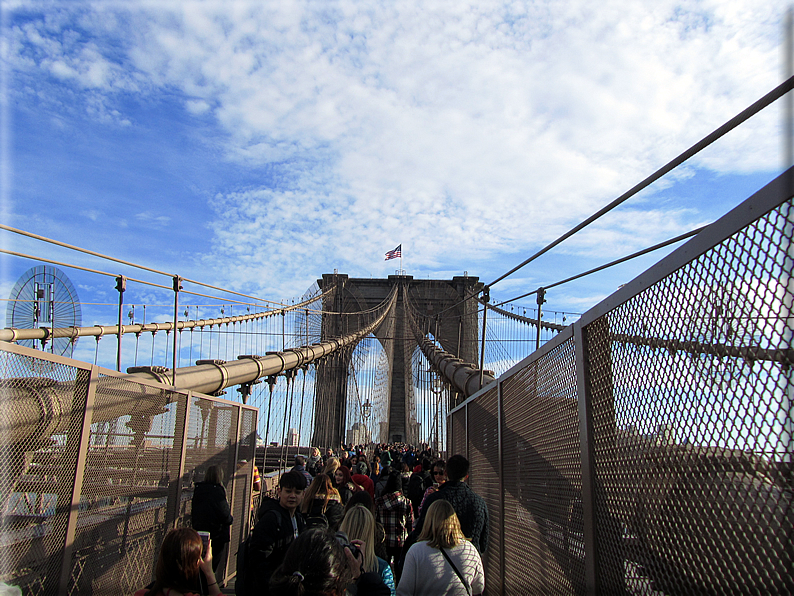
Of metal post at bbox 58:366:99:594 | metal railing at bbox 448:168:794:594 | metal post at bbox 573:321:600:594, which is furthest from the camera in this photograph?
metal post at bbox 58:366:99:594

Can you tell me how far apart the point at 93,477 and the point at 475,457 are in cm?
362

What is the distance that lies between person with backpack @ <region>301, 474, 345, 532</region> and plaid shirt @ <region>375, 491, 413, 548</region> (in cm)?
53

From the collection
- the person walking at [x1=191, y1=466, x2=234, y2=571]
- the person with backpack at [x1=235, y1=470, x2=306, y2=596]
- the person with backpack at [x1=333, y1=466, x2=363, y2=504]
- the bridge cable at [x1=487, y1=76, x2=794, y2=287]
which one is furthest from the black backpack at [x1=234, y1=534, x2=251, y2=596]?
the person with backpack at [x1=333, y1=466, x2=363, y2=504]

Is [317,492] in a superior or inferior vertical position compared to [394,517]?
superior

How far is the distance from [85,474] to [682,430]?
115 inches

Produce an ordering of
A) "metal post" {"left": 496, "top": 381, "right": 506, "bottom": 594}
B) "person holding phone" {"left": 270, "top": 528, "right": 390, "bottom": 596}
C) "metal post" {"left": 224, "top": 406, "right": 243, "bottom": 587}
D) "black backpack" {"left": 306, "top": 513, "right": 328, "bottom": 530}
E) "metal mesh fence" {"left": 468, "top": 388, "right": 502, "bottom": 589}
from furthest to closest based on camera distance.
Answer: "metal post" {"left": 224, "top": 406, "right": 243, "bottom": 587} → "metal mesh fence" {"left": 468, "top": 388, "right": 502, "bottom": 589} → "metal post" {"left": 496, "top": 381, "right": 506, "bottom": 594} → "black backpack" {"left": 306, "top": 513, "right": 328, "bottom": 530} → "person holding phone" {"left": 270, "top": 528, "right": 390, "bottom": 596}

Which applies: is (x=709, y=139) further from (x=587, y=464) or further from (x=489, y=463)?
(x=489, y=463)

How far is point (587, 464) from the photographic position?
6.66 feet

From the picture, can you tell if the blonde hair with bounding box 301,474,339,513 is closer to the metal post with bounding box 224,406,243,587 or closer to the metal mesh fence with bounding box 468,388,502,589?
the metal mesh fence with bounding box 468,388,502,589

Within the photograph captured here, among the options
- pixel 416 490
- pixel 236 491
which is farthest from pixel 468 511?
pixel 236 491

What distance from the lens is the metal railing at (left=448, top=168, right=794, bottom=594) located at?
3.75 ft

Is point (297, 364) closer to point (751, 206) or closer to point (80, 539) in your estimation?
point (80, 539)

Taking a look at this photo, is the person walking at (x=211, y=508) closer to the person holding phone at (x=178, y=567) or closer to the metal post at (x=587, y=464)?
the person holding phone at (x=178, y=567)

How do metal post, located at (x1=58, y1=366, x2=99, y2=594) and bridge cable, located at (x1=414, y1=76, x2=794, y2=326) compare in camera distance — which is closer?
bridge cable, located at (x1=414, y1=76, x2=794, y2=326)
